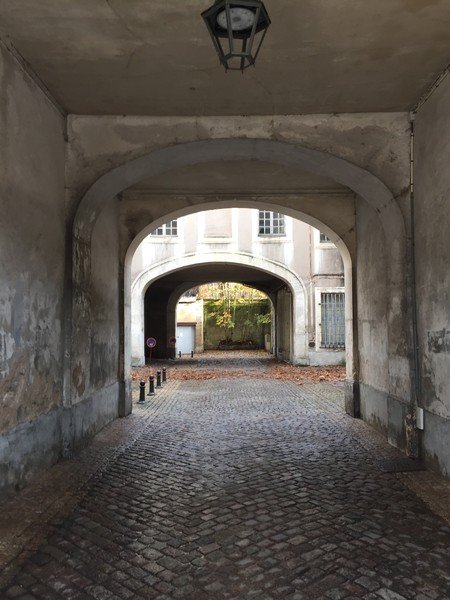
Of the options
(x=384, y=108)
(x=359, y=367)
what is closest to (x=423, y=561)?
(x=384, y=108)

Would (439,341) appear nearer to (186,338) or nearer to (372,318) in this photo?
(372,318)

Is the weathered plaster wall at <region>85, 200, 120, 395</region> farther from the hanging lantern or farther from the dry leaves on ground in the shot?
the dry leaves on ground

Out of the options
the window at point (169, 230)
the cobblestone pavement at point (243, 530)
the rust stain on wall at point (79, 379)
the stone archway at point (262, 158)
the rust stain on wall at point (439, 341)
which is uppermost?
the window at point (169, 230)

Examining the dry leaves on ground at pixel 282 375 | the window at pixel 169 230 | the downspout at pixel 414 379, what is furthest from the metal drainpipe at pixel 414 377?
the window at pixel 169 230

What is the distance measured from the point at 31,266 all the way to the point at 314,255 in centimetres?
1510

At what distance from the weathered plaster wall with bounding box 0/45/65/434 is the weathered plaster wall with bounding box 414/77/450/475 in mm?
3981

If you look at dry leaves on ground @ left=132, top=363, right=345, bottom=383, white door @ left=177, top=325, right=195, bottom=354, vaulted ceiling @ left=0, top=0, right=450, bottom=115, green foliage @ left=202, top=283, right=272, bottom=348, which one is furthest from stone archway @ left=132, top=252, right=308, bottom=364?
green foliage @ left=202, top=283, right=272, bottom=348

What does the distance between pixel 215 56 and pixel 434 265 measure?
2.93 metres

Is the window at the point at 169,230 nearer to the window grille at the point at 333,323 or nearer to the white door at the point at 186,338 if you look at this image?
the window grille at the point at 333,323

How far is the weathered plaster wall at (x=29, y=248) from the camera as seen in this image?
429cm

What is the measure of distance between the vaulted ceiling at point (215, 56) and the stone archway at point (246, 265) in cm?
1345

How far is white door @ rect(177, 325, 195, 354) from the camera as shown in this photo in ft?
114

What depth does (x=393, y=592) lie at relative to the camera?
9.11 feet


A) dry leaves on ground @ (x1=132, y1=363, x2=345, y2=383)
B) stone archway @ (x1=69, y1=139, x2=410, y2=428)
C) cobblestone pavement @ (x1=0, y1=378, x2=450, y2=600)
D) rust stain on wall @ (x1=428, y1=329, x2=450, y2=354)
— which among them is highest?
stone archway @ (x1=69, y1=139, x2=410, y2=428)
